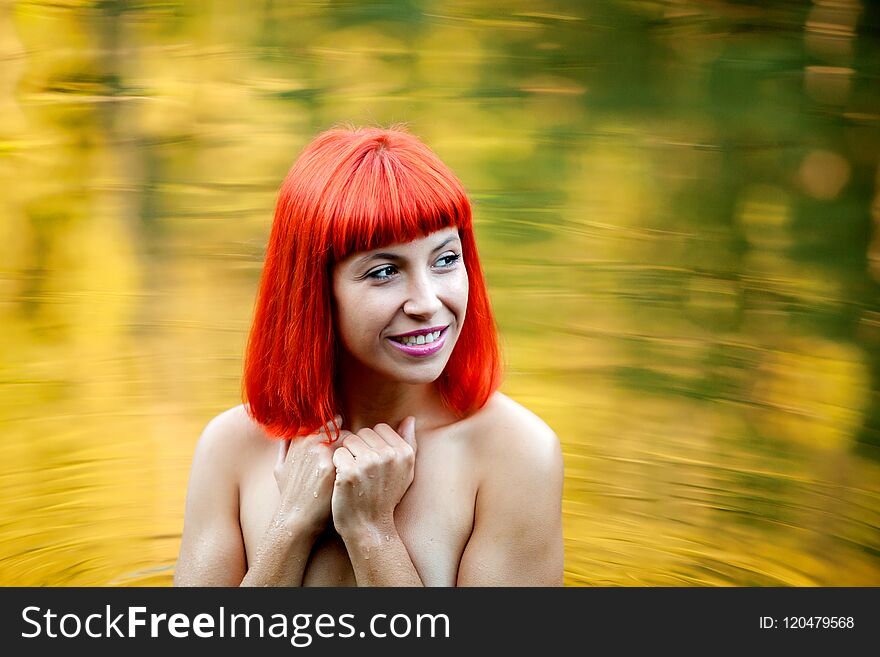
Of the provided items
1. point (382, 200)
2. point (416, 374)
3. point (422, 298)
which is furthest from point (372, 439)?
point (382, 200)

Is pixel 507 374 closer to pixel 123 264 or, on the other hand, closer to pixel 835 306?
→ pixel 835 306

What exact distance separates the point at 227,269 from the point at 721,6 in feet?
5.40

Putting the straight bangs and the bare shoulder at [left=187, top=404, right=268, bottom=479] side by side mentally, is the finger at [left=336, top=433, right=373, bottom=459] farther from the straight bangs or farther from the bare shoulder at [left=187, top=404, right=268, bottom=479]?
the straight bangs

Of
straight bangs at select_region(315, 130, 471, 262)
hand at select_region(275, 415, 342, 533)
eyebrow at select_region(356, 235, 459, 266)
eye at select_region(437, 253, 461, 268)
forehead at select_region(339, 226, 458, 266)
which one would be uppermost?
straight bangs at select_region(315, 130, 471, 262)

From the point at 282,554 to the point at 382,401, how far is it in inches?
11.2

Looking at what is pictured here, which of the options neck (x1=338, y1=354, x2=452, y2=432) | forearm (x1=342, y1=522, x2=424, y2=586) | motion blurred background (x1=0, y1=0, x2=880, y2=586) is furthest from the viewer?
motion blurred background (x1=0, y1=0, x2=880, y2=586)

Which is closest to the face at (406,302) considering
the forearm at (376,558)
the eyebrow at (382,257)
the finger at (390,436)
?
the eyebrow at (382,257)

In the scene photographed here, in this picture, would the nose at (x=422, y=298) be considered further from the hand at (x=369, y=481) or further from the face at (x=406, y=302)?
the hand at (x=369, y=481)

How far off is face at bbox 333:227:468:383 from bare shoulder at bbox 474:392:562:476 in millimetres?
198

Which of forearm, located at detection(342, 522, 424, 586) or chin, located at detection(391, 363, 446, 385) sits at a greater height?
chin, located at detection(391, 363, 446, 385)

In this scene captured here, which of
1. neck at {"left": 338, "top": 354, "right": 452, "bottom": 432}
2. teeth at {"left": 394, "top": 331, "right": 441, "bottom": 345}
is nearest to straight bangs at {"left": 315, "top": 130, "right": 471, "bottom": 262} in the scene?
teeth at {"left": 394, "top": 331, "right": 441, "bottom": 345}

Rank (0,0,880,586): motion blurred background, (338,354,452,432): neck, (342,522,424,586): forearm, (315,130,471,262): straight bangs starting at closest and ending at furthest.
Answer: (315,130,471,262): straight bangs < (342,522,424,586): forearm < (338,354,452,432): neck < (0,0,880,586): motion blurred background

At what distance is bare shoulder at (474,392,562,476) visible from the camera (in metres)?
1.59

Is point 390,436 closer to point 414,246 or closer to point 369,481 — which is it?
point 369,481
